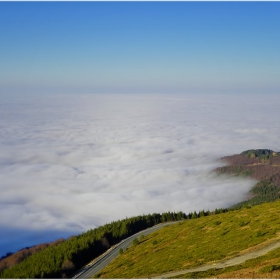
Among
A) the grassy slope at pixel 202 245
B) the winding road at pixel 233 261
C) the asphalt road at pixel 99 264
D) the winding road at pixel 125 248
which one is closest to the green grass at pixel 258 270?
the winding road at pixel 233 261

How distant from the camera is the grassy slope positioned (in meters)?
37.3

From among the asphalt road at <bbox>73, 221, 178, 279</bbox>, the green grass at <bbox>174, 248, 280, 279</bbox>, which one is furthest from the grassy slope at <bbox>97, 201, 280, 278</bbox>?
the green grass at <bbox>174, 248, 280, 279</bbox>

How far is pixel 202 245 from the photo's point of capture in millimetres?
45375

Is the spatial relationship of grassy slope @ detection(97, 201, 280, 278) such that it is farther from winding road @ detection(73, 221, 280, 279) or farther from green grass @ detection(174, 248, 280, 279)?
green grass @ detection(174, 248, 280, 279)

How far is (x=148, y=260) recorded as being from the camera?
156ft

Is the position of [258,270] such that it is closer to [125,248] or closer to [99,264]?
[99,264]

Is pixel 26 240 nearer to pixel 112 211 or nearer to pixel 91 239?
pixel 112 211

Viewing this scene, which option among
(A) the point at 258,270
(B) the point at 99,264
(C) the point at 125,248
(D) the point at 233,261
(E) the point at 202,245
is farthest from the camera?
(C) the point at 125,248

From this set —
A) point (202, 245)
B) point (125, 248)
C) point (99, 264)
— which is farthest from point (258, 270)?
point (125, 248)

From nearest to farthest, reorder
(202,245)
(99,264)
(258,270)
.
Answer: (258,270), (202,245), (99,264)

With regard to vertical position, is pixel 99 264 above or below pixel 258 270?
below

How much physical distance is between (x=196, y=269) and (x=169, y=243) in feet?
71.6

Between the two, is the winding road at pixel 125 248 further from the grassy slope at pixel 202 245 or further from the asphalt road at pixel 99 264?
the grassy slope at pixel 202 245

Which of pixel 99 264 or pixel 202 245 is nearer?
pixel 202 245
